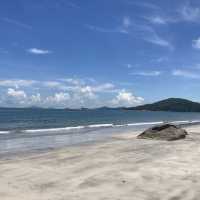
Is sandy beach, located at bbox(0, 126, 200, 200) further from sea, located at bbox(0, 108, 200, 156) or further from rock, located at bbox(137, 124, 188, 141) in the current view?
rock, located at bbox(137, 124, 188, 141)

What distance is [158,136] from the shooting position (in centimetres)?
2516

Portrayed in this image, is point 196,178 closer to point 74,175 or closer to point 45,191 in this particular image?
point 74,175

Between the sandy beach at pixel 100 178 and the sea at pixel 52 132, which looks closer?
the sandy beach at pixel 100 178

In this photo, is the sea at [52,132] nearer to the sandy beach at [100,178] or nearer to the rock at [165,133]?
the rock at [165,133]

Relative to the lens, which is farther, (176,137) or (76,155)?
(176,137)

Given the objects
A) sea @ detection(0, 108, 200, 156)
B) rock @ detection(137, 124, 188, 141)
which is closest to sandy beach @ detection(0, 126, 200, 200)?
sea @ detection(0, 108, 200, 156)

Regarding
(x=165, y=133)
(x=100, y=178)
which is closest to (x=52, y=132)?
(x=165, y=133)

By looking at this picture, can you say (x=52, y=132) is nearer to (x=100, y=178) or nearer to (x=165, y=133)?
(x=165, y=133)

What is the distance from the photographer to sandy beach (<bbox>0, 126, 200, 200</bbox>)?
29.0 ft

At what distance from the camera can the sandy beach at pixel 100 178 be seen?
29.0 feet

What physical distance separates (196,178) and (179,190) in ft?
5.47


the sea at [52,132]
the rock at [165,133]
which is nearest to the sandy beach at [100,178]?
the sea at [52,132]

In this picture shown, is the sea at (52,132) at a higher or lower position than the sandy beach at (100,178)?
higher

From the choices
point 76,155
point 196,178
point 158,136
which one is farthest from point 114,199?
point 158,136
